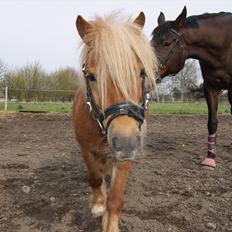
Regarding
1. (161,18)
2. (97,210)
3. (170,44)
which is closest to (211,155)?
(170,44)

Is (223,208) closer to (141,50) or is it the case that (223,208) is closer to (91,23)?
(141,50)

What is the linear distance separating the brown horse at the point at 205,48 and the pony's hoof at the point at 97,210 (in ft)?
7.82

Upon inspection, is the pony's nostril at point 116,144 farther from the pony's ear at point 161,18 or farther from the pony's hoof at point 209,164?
the pony's ear at point 161,18

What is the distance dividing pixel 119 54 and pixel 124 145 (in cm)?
73

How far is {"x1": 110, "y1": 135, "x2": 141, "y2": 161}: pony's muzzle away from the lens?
2.31m

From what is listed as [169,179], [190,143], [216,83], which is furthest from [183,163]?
[190,143]

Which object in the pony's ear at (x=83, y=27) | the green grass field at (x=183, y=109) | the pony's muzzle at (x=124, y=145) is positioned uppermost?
the pony's ear at (x=83, y=27)

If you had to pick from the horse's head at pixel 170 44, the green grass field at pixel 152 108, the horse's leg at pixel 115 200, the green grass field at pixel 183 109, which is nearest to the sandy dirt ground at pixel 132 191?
the horse's leg at pixel 115 200

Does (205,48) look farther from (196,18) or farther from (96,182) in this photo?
(96,182)

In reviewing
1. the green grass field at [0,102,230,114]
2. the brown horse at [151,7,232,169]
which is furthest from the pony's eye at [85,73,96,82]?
the green grass field at [0,102,230,114]

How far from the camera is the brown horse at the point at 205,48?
5.49 meters

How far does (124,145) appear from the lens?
232 cm

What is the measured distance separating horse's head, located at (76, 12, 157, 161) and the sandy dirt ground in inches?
49.4

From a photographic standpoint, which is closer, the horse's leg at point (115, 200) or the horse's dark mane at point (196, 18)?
the horse's leg at point (115, 200)
